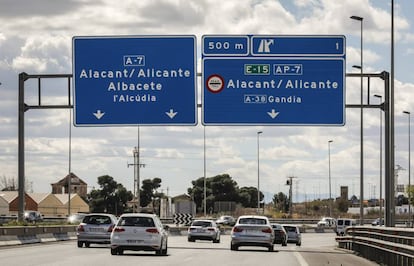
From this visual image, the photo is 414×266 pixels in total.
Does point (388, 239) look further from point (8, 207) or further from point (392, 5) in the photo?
point (8, 207)

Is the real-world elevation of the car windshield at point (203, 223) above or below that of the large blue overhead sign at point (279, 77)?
below

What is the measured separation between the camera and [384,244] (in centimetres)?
2792

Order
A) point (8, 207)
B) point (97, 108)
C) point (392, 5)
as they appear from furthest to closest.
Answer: point (8, 207) → point (97, 108) → point (392, 5)

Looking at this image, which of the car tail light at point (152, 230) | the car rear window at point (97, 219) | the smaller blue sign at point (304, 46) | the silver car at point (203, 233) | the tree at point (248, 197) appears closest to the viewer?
the car tail light at point (152, 230)

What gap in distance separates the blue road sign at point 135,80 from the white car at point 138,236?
6454 mm

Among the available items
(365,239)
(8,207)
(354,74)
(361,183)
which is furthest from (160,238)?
(8,207)

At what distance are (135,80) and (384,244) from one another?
14711 millimetres

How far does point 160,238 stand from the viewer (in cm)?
3412

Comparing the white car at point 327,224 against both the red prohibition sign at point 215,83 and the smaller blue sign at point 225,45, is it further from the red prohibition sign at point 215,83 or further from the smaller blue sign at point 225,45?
the smaller blue sign at point 225,45

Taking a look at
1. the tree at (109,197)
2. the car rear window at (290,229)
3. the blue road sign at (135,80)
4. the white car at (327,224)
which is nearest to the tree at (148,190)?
the tree at (109,197)

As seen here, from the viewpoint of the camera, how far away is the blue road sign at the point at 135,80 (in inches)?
1558

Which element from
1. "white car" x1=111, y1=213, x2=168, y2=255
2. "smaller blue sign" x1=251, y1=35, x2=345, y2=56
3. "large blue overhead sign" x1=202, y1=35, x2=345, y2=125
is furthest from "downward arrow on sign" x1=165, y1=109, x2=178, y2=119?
"white car" x1=111, y1=213, x2=168, y2=255

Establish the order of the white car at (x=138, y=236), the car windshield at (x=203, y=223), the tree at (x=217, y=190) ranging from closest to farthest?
the white car at (x=138, y=236) < the car windshield at (x=203, y=223) < the tree at (x=217, y=190)

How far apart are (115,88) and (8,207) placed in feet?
346
